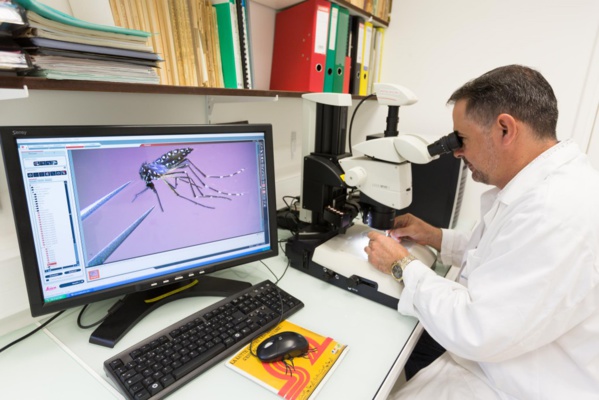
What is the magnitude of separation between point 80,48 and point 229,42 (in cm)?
50

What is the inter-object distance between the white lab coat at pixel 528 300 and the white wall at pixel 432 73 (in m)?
0.94

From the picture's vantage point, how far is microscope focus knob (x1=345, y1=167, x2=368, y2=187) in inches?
38.0

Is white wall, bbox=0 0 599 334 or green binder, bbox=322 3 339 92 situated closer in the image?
white wall, bbox=0 0 599 334

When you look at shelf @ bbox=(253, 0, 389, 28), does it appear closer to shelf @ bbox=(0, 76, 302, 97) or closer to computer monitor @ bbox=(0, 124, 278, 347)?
shelf @ bbox=(0, 76, 302, 97)

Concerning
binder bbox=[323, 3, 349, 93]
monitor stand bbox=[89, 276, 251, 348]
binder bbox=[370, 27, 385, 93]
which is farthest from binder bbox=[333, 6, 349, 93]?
monitor stand bbox=[89, 276, 251, 348]

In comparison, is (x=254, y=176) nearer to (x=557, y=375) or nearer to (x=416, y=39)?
(x=557, y=375)

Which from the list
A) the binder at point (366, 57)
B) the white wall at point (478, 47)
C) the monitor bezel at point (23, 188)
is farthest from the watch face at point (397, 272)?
the white wall at point (478, 47)

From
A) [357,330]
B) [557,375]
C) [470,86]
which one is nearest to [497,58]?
[470,86]

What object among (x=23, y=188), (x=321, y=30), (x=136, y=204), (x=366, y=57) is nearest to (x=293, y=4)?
(x=321, y=30)

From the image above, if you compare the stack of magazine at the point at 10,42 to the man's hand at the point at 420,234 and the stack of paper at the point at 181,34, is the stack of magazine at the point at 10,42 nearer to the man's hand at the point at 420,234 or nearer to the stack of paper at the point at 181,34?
the stack of paper at the point at 181,34

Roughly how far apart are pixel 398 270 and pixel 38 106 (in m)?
1.05

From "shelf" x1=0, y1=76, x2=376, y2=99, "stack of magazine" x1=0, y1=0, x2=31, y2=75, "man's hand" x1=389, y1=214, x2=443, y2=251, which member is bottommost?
"man's hand" x1=389, y1=214, x2=443, y2=251

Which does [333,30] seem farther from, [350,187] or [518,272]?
[518,272]

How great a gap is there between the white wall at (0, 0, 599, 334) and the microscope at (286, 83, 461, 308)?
0.47 m
